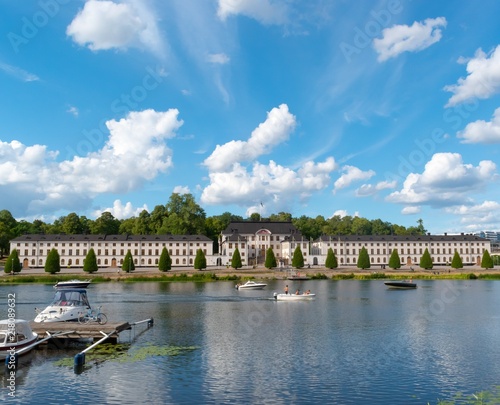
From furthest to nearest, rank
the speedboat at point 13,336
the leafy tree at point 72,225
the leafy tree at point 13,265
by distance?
the leafy tree at point 72,225 → the leafy tree at point 13,265 → the speedboat at point 13,336

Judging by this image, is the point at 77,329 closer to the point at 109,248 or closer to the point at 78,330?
the point at 78,330

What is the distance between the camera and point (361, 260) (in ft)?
429

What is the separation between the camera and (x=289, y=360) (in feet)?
105

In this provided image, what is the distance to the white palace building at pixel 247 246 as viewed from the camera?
142 metres

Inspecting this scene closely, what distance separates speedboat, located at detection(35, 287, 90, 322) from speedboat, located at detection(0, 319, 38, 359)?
741 cm

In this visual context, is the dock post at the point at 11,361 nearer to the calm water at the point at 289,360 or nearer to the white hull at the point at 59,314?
the calm water at the point at 289,360

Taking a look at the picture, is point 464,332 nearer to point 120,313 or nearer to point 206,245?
point 120,313

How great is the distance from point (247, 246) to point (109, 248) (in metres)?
40.8

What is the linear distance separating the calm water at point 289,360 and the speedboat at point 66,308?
15.6ft

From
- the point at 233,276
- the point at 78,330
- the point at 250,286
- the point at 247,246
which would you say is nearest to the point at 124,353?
the point at 78,330

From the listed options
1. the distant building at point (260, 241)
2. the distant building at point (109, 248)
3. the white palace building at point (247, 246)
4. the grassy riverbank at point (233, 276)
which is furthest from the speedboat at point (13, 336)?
the distant building at point (260, 241)

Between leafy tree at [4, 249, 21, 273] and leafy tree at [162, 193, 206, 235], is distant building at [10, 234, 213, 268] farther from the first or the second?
leafy tree at [4, 249, 21, 273]

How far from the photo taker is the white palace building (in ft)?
466

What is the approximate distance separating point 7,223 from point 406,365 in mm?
164291
